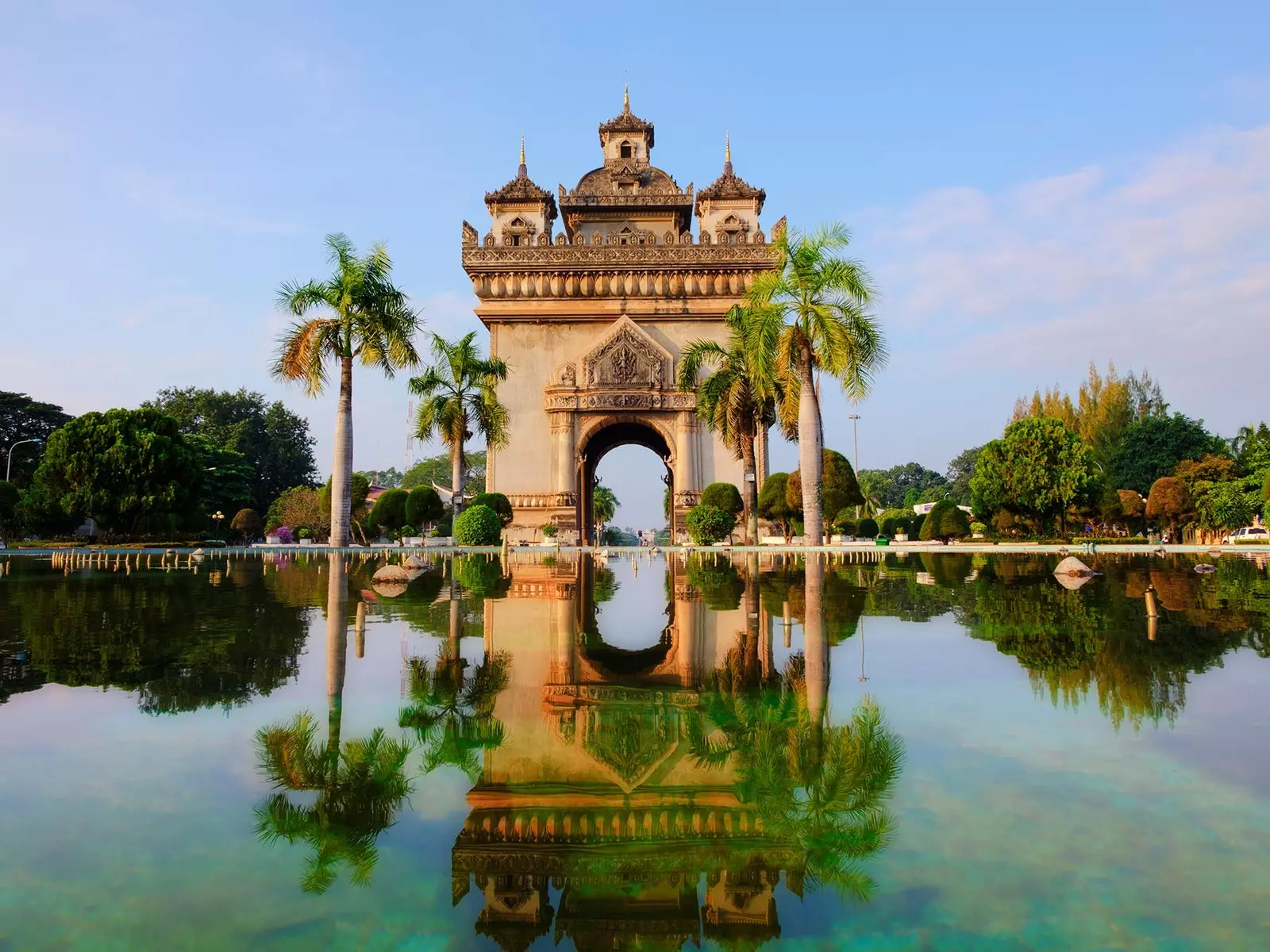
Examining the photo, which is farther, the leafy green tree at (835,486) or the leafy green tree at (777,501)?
the leafy green tree at (777,501)

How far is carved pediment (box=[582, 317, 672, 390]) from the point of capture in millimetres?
37000

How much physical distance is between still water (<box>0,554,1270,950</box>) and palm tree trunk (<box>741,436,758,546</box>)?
21.9 metres

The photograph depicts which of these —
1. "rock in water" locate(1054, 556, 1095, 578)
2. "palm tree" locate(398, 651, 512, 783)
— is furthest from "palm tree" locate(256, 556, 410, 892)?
"rock in water" locate(1054, 556, 1095, 578)

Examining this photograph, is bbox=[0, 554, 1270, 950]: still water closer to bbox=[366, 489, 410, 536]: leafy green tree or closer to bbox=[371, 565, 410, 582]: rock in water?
bbox=[371, 565, 410, 582]: rock in water

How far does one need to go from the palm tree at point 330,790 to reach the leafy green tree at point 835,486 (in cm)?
2964

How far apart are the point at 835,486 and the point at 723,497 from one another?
14.4 feet

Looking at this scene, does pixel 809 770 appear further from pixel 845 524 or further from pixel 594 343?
pixel 845 524

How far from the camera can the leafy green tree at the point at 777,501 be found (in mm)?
35094

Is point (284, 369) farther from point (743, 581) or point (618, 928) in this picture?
point (618, 928)

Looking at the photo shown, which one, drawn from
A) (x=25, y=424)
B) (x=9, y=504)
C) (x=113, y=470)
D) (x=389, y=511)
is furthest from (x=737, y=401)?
(x=25, y=424)

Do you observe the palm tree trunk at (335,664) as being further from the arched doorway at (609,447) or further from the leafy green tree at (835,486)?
the arched doorway at (609,447)

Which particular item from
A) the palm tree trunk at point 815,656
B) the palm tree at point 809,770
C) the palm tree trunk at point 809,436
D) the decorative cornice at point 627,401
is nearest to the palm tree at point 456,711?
the palm tree at point 809,770

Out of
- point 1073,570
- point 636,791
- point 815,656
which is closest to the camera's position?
point 636,791

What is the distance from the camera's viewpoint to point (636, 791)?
144 inches
